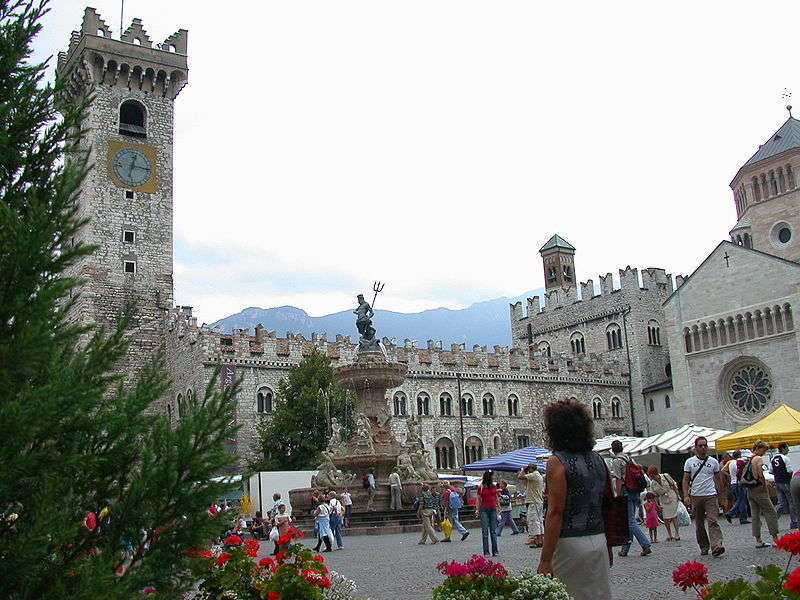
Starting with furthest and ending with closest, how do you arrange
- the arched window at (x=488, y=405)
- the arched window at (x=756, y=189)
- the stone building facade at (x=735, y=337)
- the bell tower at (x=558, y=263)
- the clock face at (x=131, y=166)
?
1. the bell tower at (x=558, y=263)
2. the arched window at (x=756, y=189)
3. the arched window at (x=488, y=405)
4. the clock face at (x=131, y=166)
5. the stone building facade at (x=735, y=337)

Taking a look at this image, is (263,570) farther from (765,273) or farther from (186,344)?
(765,273)

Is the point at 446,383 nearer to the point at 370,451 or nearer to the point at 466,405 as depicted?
the point at 466,405

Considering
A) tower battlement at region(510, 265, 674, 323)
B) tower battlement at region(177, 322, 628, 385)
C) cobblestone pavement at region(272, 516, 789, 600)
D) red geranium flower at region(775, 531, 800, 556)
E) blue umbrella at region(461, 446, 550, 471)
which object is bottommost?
cobblestone pavement at region(272, 516, 789, 600)

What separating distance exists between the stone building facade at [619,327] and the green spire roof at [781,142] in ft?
33.7

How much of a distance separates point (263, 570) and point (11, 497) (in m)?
3.70

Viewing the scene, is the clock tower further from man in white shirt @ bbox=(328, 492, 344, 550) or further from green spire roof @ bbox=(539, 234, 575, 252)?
green spire roof @ bbox=(539, 234, 575, 252)

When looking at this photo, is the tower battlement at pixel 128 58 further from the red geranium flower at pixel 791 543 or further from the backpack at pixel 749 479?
the red geranium flower at pixel 791 543

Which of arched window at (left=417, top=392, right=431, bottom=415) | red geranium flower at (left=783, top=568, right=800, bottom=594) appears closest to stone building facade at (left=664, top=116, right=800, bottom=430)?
arched window at (left=417, top=392, right=431, bottom=415)

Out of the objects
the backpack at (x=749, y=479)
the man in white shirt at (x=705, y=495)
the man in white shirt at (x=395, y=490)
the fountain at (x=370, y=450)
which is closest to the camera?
the man in white shirt at (x=705, y=495)

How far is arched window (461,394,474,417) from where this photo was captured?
2029 inches

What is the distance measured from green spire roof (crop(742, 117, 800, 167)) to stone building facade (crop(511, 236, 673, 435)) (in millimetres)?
10276

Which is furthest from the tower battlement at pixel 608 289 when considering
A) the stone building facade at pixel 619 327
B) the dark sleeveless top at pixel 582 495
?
the dark sleeveless top at pixel 582 495

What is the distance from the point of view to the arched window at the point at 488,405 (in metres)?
52.2

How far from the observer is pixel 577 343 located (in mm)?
62406
